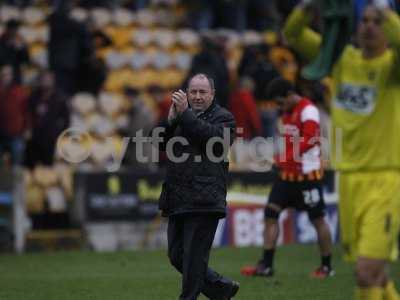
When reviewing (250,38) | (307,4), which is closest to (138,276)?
(307,4)

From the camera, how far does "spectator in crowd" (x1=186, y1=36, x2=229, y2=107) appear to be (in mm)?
22781

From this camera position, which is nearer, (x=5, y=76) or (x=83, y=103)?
(x=5, y=76)

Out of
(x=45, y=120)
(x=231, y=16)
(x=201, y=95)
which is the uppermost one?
(x=231, y=16)

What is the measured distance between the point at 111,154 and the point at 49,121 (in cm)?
167

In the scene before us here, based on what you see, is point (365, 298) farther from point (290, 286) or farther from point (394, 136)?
point (290, 286)

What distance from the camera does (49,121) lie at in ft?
67.4

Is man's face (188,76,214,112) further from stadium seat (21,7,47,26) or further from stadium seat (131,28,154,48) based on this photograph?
stadium seat (131,28,154,48)

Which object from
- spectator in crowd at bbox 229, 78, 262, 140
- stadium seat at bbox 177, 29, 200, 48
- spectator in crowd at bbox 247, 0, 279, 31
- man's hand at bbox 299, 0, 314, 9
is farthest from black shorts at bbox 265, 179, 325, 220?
spectator in crowd at bbox 247, 0, 279, 31

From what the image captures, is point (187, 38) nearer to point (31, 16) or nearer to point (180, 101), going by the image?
point (31, 16)

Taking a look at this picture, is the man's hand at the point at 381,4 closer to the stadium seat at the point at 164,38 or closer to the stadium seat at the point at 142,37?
the stadium seat at the point at 142,37

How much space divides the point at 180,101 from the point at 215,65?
12690mm

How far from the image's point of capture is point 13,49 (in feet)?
69.2

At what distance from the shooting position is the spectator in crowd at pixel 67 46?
21.6 meters

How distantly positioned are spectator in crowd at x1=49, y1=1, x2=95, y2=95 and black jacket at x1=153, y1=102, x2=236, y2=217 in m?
11.3
